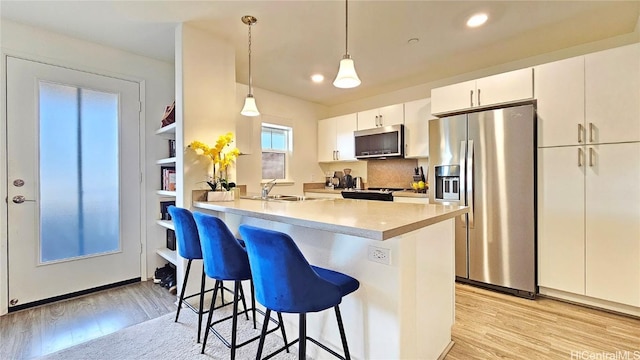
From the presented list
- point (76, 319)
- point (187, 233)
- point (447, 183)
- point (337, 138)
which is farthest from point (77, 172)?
point (447, 183)

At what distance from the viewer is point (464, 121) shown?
2998 millimetres

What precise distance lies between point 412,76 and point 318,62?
51.1 inches

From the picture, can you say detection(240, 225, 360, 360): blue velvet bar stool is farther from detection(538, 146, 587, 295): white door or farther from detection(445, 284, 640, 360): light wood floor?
detection(538, 146, 587, 295): white door

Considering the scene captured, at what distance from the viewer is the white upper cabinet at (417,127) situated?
3.72 m

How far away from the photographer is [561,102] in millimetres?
2555

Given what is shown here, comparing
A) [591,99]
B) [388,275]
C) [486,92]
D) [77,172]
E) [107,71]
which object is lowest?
[388,275]

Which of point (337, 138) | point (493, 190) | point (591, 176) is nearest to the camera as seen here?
point (591, 176)

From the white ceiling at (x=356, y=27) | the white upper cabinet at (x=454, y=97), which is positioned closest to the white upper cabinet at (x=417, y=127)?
the white upper cabinet at (x=454, y=97)

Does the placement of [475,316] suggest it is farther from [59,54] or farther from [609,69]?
[59,54]

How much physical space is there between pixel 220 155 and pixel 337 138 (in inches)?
96.3

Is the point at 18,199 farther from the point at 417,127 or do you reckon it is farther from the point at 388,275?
the point at 417,127

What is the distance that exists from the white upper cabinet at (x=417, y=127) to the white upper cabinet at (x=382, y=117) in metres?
0.10

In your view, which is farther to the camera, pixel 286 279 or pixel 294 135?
pixel 294 135

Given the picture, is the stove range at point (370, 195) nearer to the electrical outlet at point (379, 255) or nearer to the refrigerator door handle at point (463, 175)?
the refrigerator door handle at point (463, 175)
